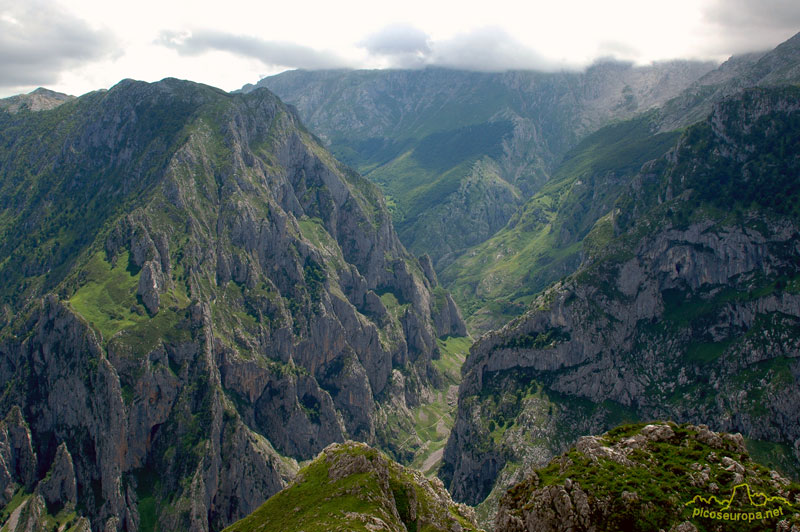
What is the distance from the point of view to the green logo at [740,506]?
83.8 metres

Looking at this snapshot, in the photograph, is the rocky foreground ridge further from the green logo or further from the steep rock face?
the steep rock face

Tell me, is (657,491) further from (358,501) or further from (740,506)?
(358,501)

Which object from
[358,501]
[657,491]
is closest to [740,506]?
[657,491]

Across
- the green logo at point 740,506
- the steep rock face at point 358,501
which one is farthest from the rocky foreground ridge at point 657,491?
the steep rock face at point 358,501

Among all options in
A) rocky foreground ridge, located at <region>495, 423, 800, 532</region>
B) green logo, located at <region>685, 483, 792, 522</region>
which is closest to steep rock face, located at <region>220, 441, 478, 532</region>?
rocky foreground ridge, located at <region>495, 423, 800, 532</region>

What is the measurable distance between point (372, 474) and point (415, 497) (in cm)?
1295

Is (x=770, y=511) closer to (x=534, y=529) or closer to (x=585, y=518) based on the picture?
(x=585, y=518)

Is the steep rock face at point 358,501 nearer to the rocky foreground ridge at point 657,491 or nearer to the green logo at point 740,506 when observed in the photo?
the rocky foreground ridge at point 657,491

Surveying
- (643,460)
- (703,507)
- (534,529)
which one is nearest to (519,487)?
(534,529)

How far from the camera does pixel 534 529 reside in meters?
93.2

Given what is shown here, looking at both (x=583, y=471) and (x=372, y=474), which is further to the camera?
(x=372, y=474)

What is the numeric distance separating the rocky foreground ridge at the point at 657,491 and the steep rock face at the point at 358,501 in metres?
47.6

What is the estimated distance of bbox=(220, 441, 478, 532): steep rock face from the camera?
462 ft

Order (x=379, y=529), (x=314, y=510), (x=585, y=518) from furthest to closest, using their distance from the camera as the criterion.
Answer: (x=314, y=510), (x=379, y=529), (x=585, y=518)
